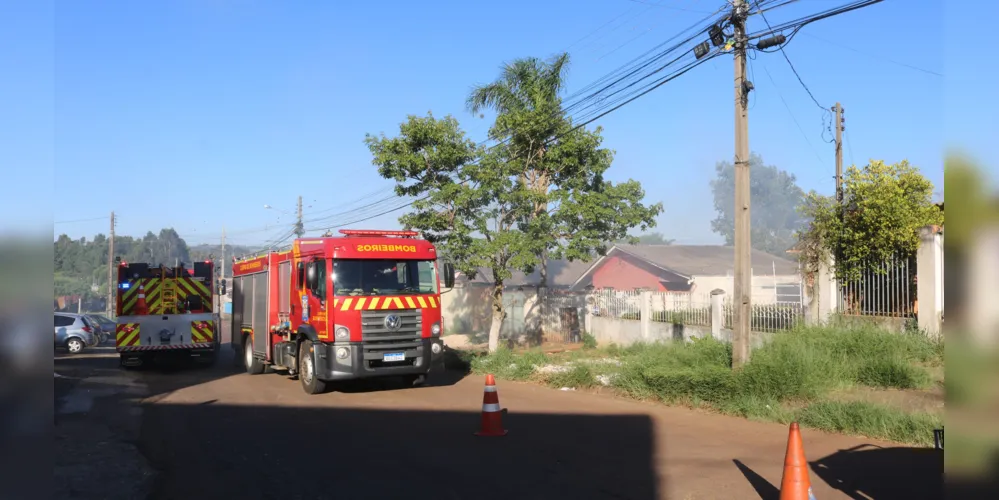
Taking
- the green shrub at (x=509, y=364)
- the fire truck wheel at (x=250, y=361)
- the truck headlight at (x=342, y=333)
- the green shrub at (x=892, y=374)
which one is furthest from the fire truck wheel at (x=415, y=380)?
the green shrub at (x=892, y=374)

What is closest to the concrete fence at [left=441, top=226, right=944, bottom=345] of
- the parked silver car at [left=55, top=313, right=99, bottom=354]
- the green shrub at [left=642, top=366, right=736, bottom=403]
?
the green shrub at [left=642, top=366, right=736, bottom=403]

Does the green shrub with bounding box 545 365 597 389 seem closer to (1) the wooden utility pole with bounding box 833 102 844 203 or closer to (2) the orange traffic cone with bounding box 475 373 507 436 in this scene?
(2) the orange traffic cone with bounding box 475 373 507 436

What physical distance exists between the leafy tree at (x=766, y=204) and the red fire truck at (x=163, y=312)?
76.4m

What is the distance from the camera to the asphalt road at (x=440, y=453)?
23.5ft

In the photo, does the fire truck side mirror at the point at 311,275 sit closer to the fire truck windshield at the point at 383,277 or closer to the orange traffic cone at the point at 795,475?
the fire truck windshield at the point at 383,277

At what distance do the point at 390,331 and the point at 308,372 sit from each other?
2.05 m

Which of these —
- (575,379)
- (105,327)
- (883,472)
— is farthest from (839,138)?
(105,327)

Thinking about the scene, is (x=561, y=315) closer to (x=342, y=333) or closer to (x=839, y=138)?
(x=839, y=138)

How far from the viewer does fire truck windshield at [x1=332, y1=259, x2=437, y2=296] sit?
13938 millimetres

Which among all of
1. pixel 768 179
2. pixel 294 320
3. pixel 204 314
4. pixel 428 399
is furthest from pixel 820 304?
pixel 768 179

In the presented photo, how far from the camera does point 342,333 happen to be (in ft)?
44.9

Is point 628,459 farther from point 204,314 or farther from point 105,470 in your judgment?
point 204,314
